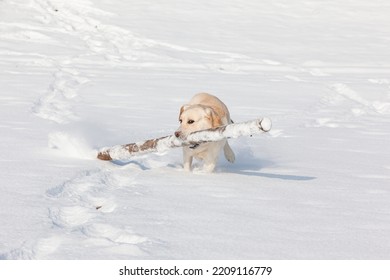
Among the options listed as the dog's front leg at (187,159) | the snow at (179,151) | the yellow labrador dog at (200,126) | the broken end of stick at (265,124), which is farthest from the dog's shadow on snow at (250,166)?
the broken end of stick at (265,124)

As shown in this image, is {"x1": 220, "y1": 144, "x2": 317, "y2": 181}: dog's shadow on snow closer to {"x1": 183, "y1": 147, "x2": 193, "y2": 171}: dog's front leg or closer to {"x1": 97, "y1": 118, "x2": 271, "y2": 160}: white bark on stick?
{"x1": 183, "y1": 147, "x2": 193, "y2": 171}: dog's front leg

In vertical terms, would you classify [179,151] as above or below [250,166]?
above

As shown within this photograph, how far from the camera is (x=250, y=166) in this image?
6.38 m

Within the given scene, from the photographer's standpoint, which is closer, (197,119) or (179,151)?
(197,119)

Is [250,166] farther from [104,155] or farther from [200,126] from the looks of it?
[104,155]

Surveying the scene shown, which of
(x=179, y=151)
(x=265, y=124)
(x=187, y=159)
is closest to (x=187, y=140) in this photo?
(x=187, y=159)

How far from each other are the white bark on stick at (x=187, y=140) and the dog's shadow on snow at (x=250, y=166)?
670 millimetres

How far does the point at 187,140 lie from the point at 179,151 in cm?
128

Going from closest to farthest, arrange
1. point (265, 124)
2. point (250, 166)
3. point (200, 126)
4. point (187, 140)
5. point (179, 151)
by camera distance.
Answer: point (265, 124) → point (187, 140) → point (200, 126) → point (250, 166) → point (179, 151)

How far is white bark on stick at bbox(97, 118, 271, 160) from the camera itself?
4.70m

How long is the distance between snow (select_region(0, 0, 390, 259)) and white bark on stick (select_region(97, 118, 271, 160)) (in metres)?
0.11

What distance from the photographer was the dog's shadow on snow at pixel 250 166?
5570mm

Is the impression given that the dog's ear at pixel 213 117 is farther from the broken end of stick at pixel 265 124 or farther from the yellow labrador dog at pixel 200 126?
the broken end of stick at pixel 265 124
